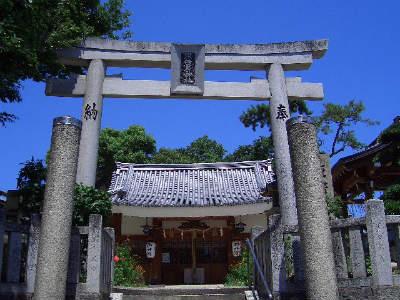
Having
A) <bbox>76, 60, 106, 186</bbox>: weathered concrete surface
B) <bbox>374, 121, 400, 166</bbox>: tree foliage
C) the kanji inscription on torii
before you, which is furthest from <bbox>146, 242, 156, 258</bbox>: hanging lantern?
<bbox>374, 121, 400, 166</bbox>: tree foliage

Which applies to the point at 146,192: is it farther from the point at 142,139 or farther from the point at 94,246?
the point at 142,139

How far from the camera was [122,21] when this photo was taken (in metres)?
16.5

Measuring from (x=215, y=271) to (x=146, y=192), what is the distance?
14.2ft

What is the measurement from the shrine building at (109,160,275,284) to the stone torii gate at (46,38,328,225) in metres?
5.18

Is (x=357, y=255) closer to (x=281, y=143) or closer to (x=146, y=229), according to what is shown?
(x=281, y=143)

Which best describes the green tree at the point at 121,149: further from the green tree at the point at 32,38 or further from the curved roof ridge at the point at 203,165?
the green tree at the point at 32,38

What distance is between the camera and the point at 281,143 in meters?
11.3

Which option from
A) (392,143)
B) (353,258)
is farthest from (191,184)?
(353,258)

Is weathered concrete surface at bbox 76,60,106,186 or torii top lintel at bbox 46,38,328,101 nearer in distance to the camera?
weathered concrete surface at bbox 76,60,106,186

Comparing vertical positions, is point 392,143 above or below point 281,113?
below

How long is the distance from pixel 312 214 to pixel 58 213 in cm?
368

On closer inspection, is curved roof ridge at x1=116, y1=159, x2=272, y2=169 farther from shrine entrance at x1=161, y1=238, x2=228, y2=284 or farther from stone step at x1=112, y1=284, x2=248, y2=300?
stone step at x1=112, y1=284, x2=248, y2=300

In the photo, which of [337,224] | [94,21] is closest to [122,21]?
[94,21]

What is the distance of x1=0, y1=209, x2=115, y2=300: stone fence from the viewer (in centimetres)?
663
